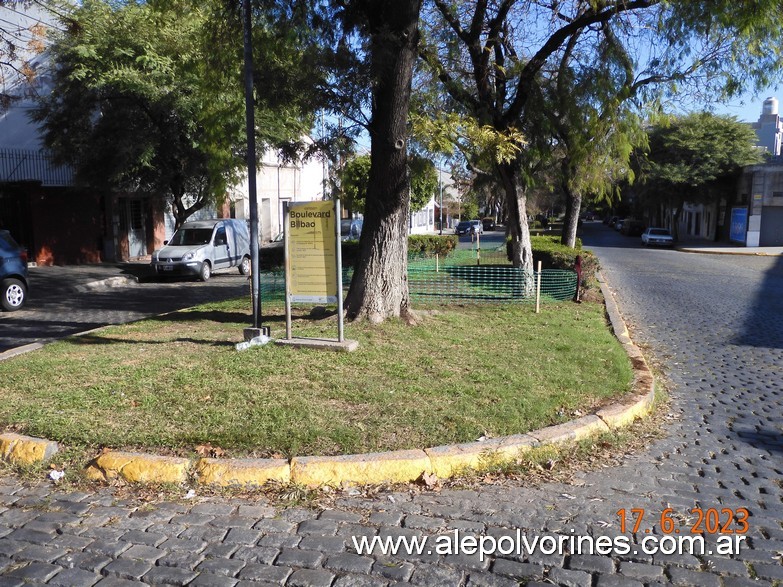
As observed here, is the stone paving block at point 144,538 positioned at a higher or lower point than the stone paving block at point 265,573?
lower

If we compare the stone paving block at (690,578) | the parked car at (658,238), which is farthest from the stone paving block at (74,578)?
the parked car at (658,238)

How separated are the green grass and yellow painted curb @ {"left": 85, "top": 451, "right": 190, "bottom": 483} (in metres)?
0.23

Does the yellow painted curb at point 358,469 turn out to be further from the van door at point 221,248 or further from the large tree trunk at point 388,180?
the van door at point 221,248

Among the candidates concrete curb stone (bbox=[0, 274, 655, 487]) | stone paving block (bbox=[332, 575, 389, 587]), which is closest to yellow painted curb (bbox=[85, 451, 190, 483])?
concrete curb stone (bbox=[0, 274, 655, 487])

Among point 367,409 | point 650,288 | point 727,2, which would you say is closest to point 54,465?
point 367,409

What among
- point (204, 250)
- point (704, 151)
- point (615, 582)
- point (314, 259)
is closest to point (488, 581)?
point (615, 582)

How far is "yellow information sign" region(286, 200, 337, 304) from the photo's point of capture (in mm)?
7801

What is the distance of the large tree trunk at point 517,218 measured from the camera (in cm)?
1420

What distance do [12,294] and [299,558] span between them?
1171 cm

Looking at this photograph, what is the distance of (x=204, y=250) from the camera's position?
1970 cm

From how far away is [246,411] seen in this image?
18.7 ft

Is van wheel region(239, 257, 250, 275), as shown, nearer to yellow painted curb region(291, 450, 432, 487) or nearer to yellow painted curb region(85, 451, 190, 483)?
yellow painted curb region(85, 451, 190, 483)

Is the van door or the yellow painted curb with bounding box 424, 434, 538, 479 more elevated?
the van door

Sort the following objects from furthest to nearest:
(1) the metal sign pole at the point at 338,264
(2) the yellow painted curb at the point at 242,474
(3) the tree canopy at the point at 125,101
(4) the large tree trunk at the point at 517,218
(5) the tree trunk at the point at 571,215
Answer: (5) the tree trunk at the point at 571,215
(3) the tree canopy at the point at 125,101
(4) the large tree trunk at the point at 517,218
(1) the metal sign pole at the point at 338,264
(2) the yellow painted curb at the point at 242,474
